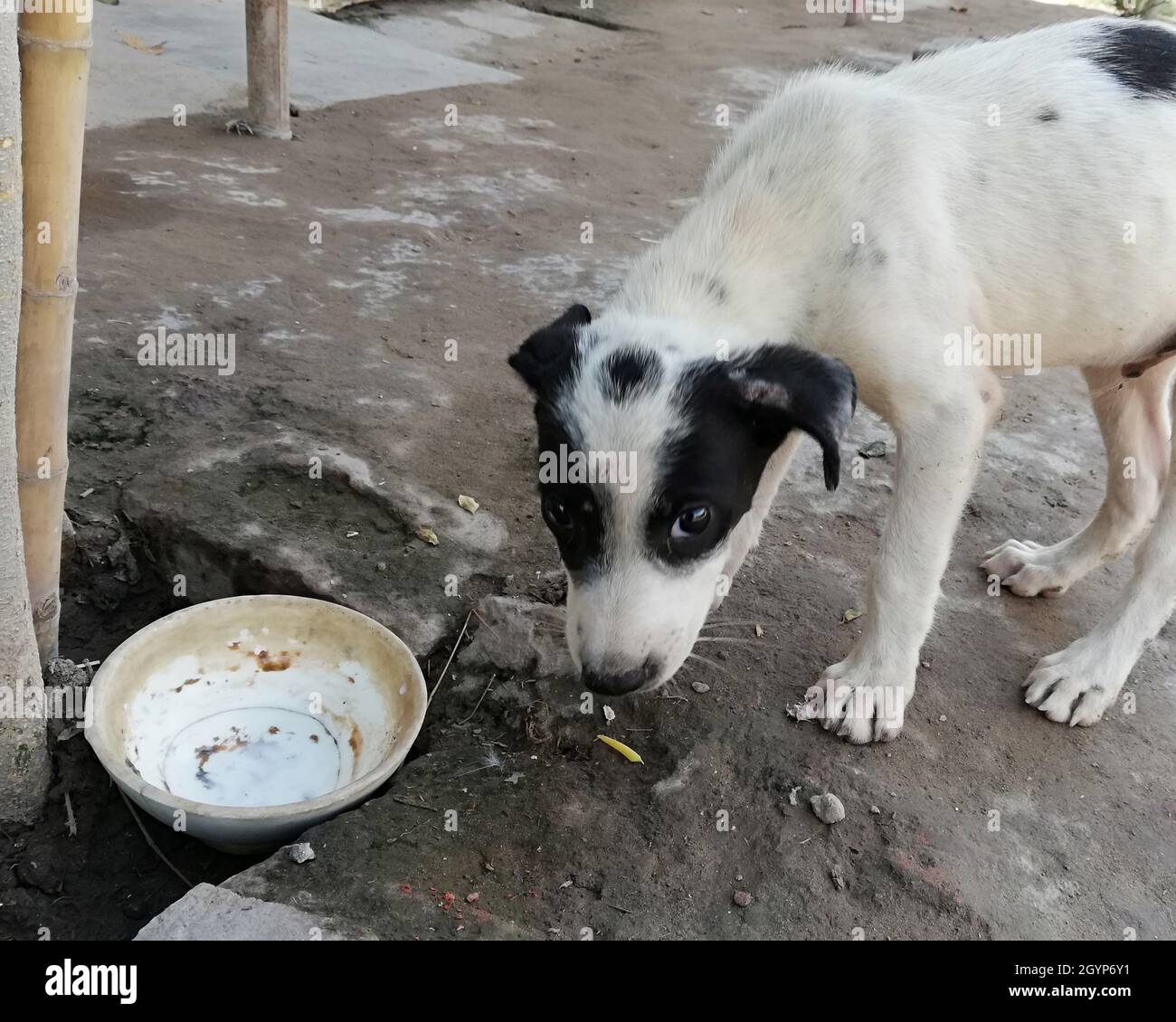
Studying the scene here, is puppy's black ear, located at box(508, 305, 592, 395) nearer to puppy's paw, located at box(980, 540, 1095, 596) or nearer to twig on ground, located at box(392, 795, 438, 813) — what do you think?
twig on ground, located at box(392, 795, 438, 813)

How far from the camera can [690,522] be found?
274 cm

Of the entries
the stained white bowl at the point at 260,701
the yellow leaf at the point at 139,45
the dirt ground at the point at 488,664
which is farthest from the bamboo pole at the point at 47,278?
the yellow leaf at the point at 139,45

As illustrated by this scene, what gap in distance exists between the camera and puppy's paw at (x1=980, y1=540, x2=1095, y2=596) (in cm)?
429

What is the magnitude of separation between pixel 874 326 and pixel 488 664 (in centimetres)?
168

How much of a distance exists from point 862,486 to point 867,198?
6.52ft

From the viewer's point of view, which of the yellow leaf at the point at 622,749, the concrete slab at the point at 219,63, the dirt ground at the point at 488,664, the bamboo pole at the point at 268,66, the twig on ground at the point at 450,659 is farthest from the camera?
the concrete slab at the point at 219,63

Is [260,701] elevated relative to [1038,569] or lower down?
lower down

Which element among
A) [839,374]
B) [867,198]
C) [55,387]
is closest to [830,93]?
[867,198]

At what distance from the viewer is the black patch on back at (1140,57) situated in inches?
132

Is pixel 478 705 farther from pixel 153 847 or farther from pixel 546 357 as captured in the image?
pixel 546 357

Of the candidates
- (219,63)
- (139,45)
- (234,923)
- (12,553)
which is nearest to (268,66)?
(219,63)

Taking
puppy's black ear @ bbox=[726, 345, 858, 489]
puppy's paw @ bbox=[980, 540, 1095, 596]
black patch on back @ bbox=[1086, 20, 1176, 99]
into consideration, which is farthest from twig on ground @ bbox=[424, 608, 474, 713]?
black patch on back @ bbox=[1086, 20, 1176, 99]

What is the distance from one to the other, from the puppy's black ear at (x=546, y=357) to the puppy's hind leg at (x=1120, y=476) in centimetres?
222

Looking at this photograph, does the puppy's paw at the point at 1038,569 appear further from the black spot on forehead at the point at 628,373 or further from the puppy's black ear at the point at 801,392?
the black spot on forehead at the point at 628,373
